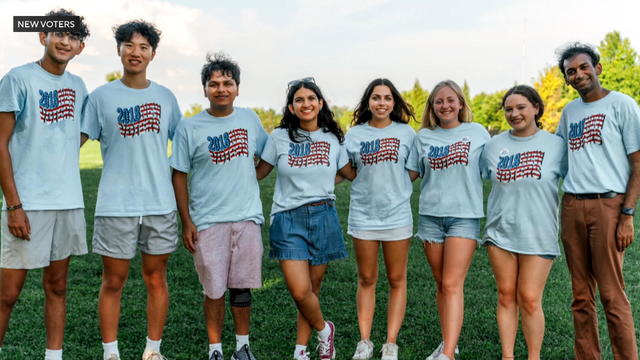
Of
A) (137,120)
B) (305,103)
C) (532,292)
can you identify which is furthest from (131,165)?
(532,292)

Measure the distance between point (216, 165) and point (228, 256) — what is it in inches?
24.5

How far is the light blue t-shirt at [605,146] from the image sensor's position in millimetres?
3738

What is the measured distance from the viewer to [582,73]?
3840 mm

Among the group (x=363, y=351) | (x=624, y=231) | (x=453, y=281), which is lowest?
(x=363, y=351)

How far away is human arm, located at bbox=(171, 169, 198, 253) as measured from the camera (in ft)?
12.9

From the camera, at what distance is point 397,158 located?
414cm

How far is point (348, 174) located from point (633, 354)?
223 centimetres

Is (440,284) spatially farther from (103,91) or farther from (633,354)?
(103,91)

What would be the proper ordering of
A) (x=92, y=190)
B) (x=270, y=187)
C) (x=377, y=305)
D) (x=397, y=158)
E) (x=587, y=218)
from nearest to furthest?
1. (x=587, y=218)
2. (x=397, y=158)
3. (x=377, y=305)
4. (x=92, y=190)
5. (x=270, y=187)

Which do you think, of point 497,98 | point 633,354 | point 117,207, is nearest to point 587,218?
point 633,354

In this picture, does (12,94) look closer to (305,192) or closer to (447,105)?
(305,192)

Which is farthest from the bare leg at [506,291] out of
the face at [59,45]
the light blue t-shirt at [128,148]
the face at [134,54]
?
the face at [59,45]

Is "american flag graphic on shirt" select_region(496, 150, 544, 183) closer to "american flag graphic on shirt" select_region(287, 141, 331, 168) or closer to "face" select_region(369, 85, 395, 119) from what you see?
"face" select_region(369, 85, 395, 119)

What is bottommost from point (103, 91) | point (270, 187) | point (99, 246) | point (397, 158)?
point (270, 187)
